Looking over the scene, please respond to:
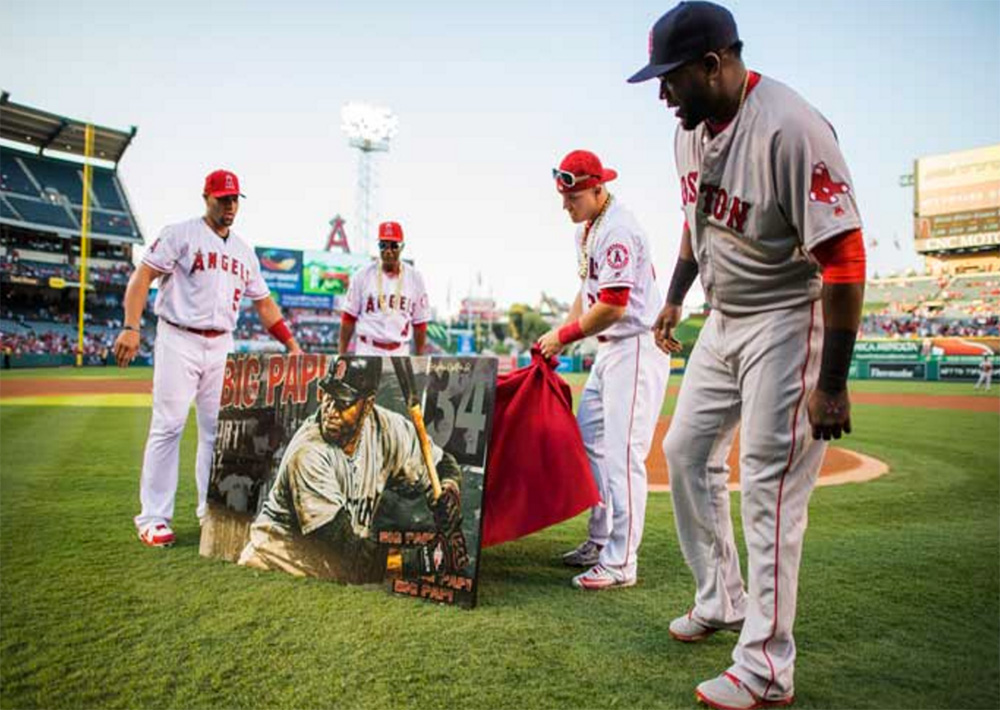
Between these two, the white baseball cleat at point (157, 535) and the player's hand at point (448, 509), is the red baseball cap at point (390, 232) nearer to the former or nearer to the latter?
the white baseball cleat at point (157, 535)

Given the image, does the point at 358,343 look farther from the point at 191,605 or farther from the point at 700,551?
the point at 700,551

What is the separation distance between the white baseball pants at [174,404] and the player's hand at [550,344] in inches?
85.8

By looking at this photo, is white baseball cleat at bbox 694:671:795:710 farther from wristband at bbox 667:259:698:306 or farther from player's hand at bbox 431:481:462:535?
wristband at bbox 667:259:698:306

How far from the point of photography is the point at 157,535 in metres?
3.88

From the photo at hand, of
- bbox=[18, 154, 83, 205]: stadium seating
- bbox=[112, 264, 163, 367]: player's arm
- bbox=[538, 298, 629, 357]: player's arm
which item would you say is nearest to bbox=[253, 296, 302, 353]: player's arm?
bbox=[112, 264, 163, 367]: player's arm

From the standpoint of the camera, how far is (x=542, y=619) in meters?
2.84

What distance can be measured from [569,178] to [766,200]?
5.16 feet

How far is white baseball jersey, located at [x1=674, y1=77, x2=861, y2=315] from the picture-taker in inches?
77.6

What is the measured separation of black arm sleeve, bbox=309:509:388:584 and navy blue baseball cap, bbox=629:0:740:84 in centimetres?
232

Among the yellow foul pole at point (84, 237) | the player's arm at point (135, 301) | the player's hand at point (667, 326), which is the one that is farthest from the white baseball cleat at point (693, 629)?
the yellow foul pole at point (84, 237)

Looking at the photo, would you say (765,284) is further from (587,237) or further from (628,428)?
(587,237)

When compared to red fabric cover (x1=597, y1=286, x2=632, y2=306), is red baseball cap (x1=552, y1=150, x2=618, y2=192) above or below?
above

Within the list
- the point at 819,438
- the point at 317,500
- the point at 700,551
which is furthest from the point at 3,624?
the point at 819,438

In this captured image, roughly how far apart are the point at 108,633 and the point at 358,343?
3951 mm
